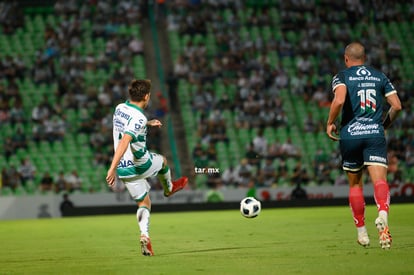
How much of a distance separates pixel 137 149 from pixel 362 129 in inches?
122

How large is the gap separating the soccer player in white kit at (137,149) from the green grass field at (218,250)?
24.6 inches

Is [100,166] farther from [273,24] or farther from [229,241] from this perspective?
[229,241]

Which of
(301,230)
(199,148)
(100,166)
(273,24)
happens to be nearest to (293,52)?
(273,24)

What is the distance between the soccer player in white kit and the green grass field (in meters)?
0.63

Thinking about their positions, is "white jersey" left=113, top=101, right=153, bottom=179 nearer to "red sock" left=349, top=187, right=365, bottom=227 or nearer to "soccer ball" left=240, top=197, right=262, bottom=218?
"soccer ball" left=240, top=197, right=262, bottom=218

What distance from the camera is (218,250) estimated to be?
12008 mm

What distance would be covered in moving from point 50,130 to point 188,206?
6388 millimetres

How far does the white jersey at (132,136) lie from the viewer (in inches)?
448

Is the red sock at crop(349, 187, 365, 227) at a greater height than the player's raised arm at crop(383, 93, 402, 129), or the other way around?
the player's raised arm at crop(383, 93, 402, 129)

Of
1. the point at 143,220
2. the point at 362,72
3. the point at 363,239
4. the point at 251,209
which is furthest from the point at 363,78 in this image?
the point at 251,209

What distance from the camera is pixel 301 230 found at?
1590 centimetres

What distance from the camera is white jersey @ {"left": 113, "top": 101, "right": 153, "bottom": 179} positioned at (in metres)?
11.4

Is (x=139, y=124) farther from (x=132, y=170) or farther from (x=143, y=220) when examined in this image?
(x=143, y=220)

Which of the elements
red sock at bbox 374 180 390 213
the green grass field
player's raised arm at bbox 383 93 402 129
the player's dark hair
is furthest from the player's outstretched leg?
the player's dark hair
